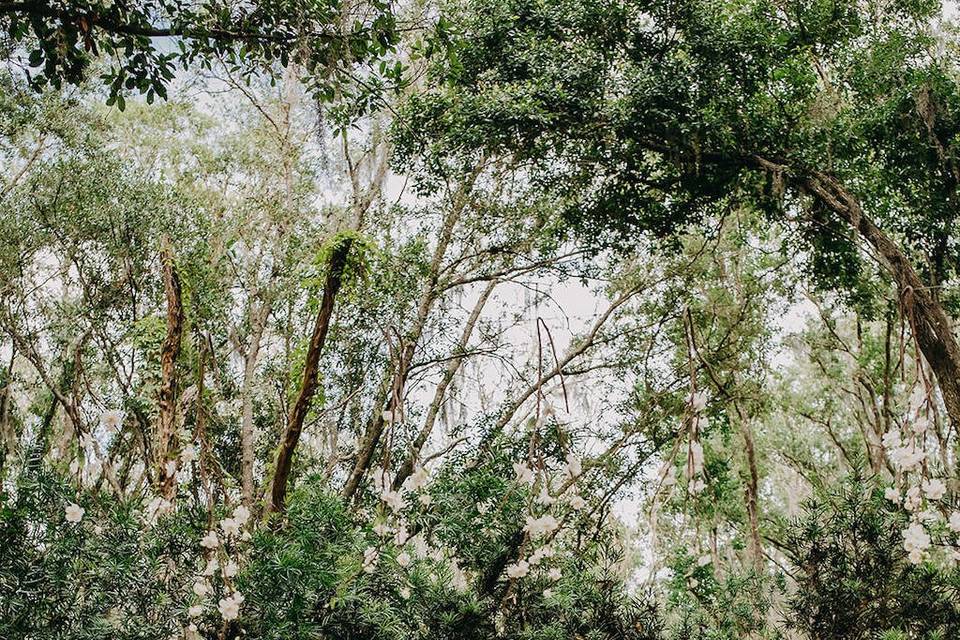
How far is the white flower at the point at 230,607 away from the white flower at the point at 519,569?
0.97 metres

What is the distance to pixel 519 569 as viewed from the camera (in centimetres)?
273

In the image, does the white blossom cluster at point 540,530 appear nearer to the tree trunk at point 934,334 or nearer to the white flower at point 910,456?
the white flower at point 910,456

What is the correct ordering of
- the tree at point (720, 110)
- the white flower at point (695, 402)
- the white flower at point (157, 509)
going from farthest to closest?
the tree at point (720, 110), the white flower at point (157, 509), the white flower at point (695, 402)

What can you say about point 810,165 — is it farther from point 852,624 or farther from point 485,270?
point 852,624

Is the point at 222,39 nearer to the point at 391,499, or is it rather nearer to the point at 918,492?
the point at 391,499

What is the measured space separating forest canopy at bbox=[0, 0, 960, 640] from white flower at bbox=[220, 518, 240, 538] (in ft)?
Result: 0.12

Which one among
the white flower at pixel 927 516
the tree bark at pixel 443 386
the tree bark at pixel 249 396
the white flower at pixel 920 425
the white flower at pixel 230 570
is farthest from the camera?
the tree bark at pixel 249 396

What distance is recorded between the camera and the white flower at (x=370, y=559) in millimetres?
2650

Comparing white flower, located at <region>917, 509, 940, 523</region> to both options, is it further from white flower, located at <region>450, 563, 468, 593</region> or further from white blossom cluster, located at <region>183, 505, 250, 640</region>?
white blossom cluster, located at <region>183, 505, 250, 640</region>

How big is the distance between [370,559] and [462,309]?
224 inches

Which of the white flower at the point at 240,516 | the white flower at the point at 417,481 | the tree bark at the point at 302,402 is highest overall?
the tree bark at the point at 302,402

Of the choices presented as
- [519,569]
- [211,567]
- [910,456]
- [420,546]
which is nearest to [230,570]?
[211,567]

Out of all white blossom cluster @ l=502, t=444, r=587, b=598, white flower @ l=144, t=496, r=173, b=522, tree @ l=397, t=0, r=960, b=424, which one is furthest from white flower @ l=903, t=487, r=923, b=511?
tree @ l=397, t=0, r=960, b=424

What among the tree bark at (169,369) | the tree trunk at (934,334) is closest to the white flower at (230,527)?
the tree bark at (169,369)
